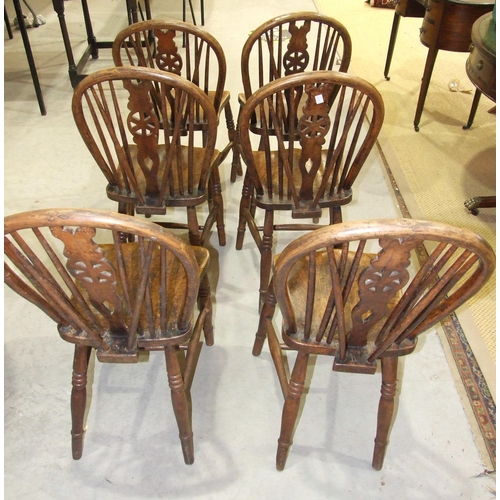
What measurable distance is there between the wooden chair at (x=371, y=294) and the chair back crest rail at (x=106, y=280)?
9.8 inches

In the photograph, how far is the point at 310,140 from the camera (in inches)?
52.3

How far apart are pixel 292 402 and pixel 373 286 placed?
48cm

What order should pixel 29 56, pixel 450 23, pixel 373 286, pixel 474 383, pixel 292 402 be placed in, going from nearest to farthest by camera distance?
1. pixel 373 286
2. pixel 292 402
3. pixel 474 383
4. pixel 450 23
5. pixel 29 56

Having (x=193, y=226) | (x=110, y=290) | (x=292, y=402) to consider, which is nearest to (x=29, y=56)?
(x=193, y=226)

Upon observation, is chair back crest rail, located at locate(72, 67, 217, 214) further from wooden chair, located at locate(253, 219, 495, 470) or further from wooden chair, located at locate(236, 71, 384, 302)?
wooden chair, located at locate(253, 219, 495, 470)

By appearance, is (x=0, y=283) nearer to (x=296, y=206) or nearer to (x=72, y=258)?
(x=72, y=258)

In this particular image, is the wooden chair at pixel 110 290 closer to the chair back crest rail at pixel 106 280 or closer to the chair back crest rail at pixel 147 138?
the chair back crest rail at pixel 106 280

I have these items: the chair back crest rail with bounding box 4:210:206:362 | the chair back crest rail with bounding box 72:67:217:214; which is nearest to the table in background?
the chair back crest rail with bounding box 72:67:217:214

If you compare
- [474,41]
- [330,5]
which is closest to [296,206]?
[474,41]

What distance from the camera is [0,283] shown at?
3.37 feet

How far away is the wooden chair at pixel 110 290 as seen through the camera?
0.87 meters

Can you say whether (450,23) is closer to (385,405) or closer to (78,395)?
(385,405)

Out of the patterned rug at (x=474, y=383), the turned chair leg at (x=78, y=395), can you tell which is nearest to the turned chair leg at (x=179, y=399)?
the turned chair leg at (x=78, y=395)

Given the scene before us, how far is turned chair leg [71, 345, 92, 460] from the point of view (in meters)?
1.29
